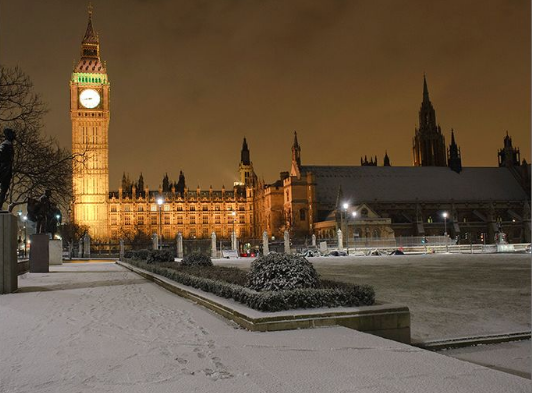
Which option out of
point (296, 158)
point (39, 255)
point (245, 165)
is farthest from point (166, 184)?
point (39, 255)

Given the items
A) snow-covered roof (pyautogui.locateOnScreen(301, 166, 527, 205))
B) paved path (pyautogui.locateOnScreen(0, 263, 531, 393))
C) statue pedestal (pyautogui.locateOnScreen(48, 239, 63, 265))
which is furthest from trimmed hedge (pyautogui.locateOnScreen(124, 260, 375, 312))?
snow-covered roof (pyautogui.locateOnScreen(301, 166, 527, 205))

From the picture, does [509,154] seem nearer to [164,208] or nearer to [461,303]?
[164,208]

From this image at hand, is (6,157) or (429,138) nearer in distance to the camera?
(6,157)

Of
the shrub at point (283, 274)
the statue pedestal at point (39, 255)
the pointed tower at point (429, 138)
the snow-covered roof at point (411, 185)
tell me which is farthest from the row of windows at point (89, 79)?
the shrub at point (283, 274)

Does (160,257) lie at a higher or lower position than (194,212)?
lower

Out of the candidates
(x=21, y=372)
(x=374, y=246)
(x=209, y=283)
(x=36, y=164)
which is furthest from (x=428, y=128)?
(x=21, y=372)

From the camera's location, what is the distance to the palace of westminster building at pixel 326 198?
88125 mm

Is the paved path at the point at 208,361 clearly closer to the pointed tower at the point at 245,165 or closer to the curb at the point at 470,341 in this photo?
the curb at the point at 470,341

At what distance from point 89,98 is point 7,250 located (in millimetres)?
102008

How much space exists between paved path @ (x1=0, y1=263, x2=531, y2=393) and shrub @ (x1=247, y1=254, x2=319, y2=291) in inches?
42.2

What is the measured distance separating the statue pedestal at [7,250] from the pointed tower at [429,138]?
4044 inches

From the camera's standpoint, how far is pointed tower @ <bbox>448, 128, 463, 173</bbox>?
100125mm

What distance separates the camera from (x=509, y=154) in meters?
104

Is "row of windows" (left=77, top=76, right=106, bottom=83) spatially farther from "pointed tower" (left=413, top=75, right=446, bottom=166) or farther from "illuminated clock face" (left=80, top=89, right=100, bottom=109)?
"pointed tower" (left=413, top=75, right=446, bottom=166)
